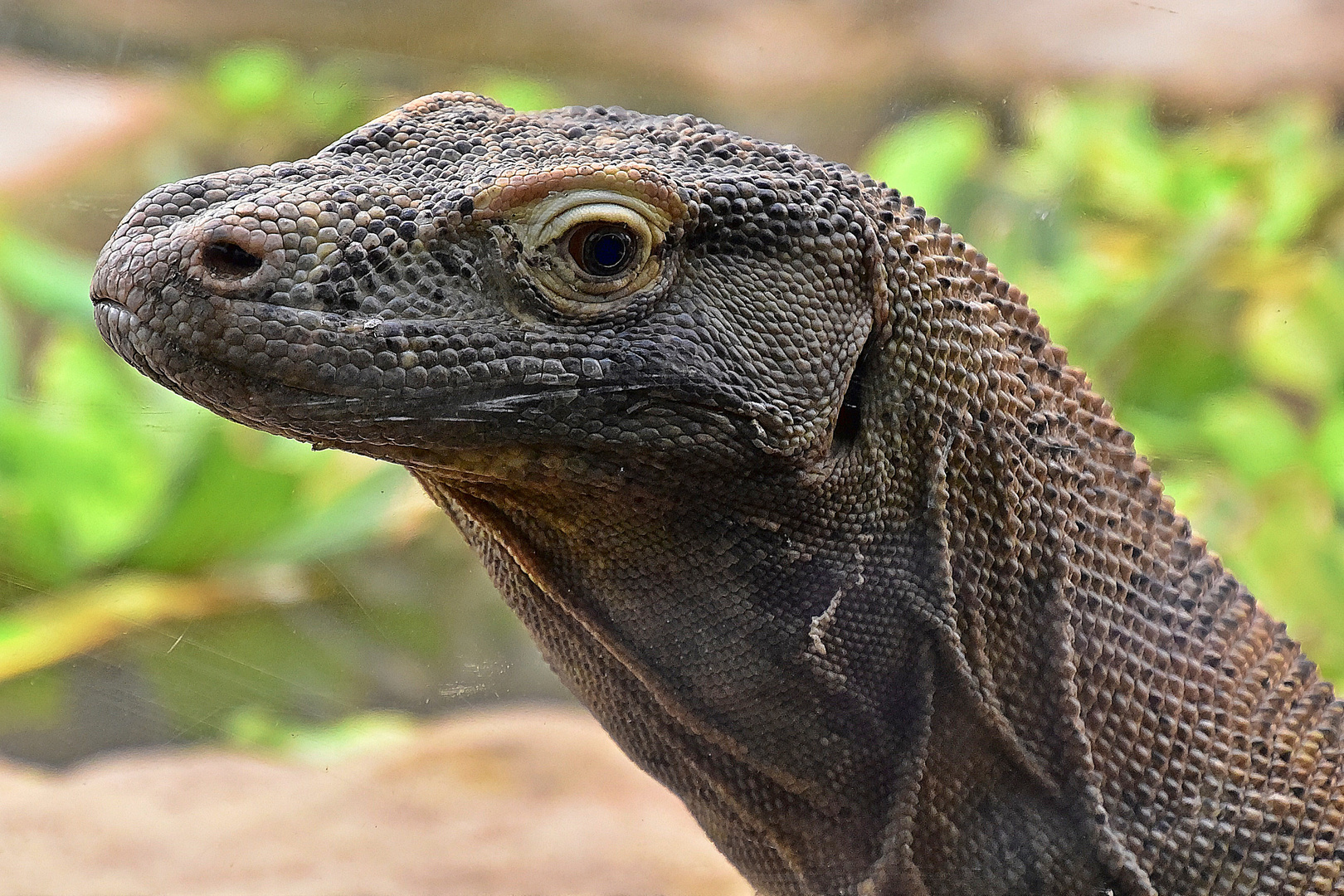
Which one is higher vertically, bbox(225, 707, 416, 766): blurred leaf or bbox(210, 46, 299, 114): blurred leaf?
bbox(210, 46, 299, 114): blurred leaf

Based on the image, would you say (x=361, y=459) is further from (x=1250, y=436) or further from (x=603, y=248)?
(x=1250, y=436)

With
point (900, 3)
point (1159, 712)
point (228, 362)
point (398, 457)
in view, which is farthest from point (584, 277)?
point (900, 3)

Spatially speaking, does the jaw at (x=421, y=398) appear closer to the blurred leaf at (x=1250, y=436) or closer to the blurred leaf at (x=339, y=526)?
Result: the blurred leaf at (x=339, y=526)

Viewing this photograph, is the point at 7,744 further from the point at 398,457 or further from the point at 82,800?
the point at 398,457

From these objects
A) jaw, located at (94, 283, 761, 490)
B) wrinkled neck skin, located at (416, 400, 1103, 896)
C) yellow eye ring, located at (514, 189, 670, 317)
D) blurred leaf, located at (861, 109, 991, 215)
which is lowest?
wrinkled neck skin, located at (416, 400, 1103, 896)

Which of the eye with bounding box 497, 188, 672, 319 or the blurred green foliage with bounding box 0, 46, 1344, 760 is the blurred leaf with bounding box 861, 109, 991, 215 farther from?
the eye with bounding box 497, 188, 672, 319

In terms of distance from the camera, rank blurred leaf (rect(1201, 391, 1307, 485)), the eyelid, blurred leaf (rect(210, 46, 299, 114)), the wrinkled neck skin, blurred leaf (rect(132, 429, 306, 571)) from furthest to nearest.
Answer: blurred leaf (rect(1201, 391, 1307, 485)) → blurred leaf (rect(132, 429, 306, 571)) → blurred leaf (rect(210, 46, 299, 114)) → the wrinkled neck skin → the eyelid

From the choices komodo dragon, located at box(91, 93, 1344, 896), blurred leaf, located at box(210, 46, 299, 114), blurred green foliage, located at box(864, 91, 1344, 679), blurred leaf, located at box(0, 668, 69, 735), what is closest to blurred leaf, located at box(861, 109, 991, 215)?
blurred green foliage, located at box(864, 91, 1344, 679)

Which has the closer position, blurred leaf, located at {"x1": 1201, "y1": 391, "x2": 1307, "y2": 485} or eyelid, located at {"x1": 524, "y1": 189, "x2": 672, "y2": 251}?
eyelid, located at {"x1": 524, "y1": 189, "x2": 672, "y2": 251}
